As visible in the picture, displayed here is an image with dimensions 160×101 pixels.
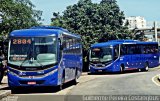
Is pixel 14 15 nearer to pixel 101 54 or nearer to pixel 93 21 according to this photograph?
pixel 101 54

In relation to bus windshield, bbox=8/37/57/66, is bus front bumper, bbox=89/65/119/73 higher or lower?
lower

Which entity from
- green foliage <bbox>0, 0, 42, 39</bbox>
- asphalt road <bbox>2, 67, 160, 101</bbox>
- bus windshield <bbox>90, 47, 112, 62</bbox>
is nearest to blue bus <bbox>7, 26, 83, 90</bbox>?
asphalt road <bbox>2, 67, 160, 101</bbox>

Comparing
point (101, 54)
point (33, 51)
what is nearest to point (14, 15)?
point (101, 54)

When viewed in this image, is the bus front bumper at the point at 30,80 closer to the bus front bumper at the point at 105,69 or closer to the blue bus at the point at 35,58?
the blue bus at the point at 35,58

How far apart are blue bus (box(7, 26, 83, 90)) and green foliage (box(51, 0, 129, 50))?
28089 mm

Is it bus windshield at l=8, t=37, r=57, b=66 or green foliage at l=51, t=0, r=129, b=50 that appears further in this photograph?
green foliage at l=51, t=0, r=129, b=50

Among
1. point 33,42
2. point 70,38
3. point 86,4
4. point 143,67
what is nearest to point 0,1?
point 70,38

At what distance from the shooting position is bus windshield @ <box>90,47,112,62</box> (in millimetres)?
38875

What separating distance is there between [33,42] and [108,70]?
20.5 m

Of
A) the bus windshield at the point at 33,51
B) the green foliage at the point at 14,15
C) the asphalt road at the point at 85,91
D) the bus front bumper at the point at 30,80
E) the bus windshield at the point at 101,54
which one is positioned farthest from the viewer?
the bus windshield at the point at 101,54

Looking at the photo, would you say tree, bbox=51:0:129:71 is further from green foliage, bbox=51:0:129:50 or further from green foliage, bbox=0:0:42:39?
green foliage, bbox=0:0:42:39

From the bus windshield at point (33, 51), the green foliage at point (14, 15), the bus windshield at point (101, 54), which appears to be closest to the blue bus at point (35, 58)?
the bus windshield at point (33, 51)

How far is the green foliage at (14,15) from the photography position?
32225 mm

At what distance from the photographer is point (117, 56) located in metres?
39.2
